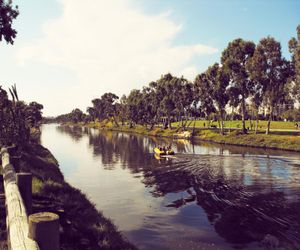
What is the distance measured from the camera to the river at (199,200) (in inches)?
779

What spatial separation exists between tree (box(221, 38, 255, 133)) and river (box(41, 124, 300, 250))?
1422 inches

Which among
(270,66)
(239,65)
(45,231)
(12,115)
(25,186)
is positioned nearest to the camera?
(45,231)

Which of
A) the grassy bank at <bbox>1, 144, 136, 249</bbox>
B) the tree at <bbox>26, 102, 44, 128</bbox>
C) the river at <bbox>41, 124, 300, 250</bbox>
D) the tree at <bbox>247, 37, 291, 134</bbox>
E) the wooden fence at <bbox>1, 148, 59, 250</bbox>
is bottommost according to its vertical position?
the river at <bbox>41, 124, 300, 250</bbox>

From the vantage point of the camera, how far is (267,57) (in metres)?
75.6

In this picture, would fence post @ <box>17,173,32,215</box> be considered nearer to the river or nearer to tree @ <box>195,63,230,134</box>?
the river

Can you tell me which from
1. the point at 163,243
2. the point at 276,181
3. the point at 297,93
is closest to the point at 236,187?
the point at 276,181

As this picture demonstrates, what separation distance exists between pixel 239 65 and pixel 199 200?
203 feet

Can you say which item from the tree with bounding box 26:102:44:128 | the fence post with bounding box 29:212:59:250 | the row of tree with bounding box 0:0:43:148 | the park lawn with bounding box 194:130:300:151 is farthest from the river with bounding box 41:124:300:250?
the tree with bounding box 26:102:44:128

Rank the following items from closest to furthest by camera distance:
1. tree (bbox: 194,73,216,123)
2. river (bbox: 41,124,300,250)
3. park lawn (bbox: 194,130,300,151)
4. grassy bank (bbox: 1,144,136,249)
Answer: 1. grassy bank (bbox: 1,144,136,249)
2. river (bbox: 41,124,300,250)
3. park lawn (bbox: 194,130,300,151)
4. tree (bbox: 194,73,216,123)

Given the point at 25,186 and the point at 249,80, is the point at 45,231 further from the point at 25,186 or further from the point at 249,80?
the point at 249,80

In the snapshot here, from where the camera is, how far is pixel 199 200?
93.9ft

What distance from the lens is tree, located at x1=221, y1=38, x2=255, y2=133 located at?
82.8m

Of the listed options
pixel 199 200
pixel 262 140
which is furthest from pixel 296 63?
pixel 199 200

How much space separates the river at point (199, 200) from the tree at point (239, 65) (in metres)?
36.1
